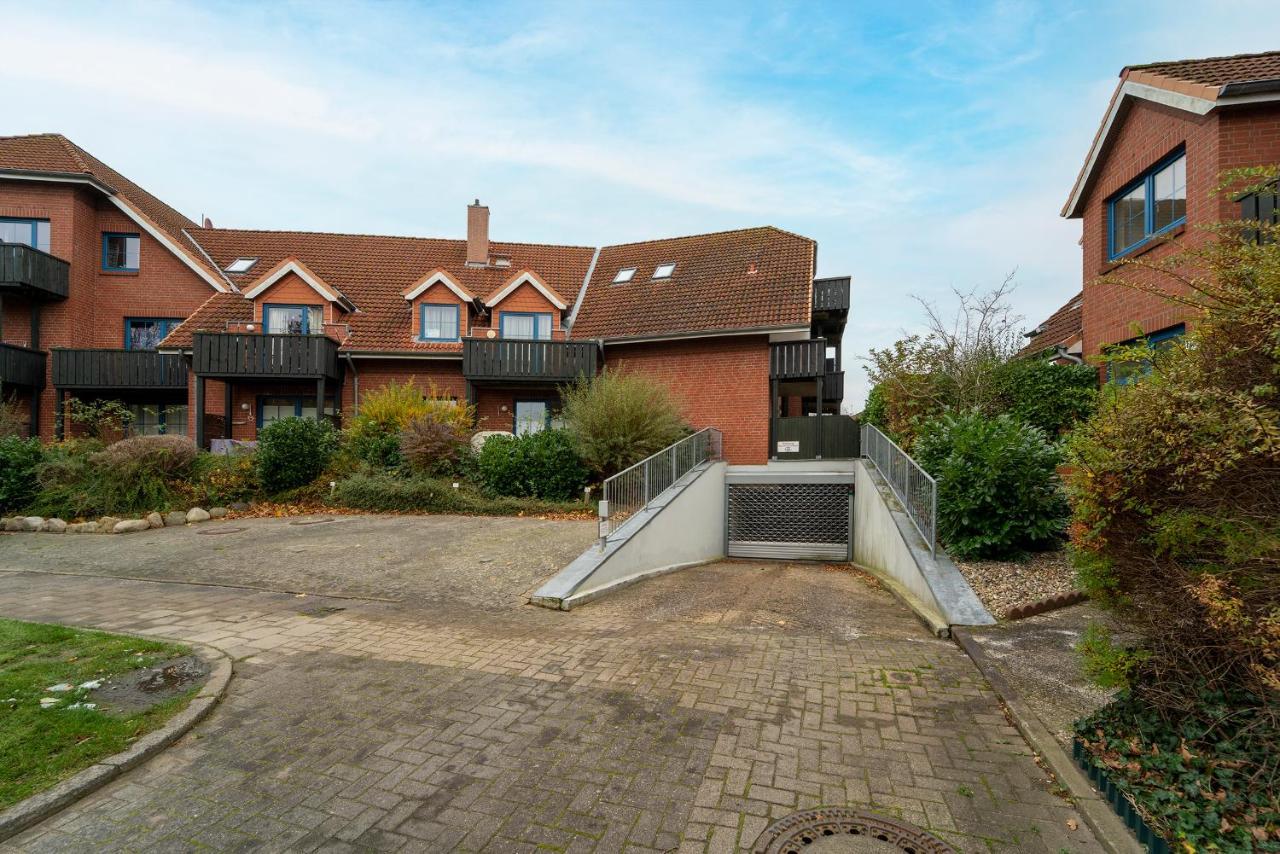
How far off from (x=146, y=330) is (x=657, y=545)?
20275 mm

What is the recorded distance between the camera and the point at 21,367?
60.3 feet

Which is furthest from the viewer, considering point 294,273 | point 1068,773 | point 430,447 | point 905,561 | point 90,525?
point 294,273

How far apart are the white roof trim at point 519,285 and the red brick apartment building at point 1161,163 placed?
13.4 m

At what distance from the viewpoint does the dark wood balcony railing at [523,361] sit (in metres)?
18.2

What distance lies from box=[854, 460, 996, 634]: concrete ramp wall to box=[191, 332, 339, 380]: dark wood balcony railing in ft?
49.6

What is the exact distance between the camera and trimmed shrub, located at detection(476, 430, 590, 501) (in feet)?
45.4

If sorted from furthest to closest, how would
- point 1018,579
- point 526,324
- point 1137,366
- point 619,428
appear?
point 526,324 < point 619,428 < point 1018,579 < point 1137,366

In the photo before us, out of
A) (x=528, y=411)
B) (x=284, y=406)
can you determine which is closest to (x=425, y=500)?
(x=528, y=411)

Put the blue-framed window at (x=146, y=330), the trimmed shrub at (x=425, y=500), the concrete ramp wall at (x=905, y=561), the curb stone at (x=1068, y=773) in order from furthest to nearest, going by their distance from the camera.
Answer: the blue-framed window at (x=146, y=330)
the trimmed shrub at (x=425, y=500)
the concrete ramp wall at (x=905, y=561)
the curb stone at (x=1068, y=773)

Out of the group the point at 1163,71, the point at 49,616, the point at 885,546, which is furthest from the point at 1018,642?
the point at 1163,71

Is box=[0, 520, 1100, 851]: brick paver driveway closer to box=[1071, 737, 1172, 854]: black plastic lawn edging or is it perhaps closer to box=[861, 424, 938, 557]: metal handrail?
box=[1071, 737, 1172, 854]: black plastic lawn edging

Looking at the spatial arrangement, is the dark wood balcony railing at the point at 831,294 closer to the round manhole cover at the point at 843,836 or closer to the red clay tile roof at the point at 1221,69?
the red clay tile roof at the point at 1221,69

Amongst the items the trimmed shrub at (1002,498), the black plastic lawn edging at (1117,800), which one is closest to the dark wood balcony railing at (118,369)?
the trimmed shrub at (1002,498)

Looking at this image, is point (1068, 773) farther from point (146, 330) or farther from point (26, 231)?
point (26, 231)
